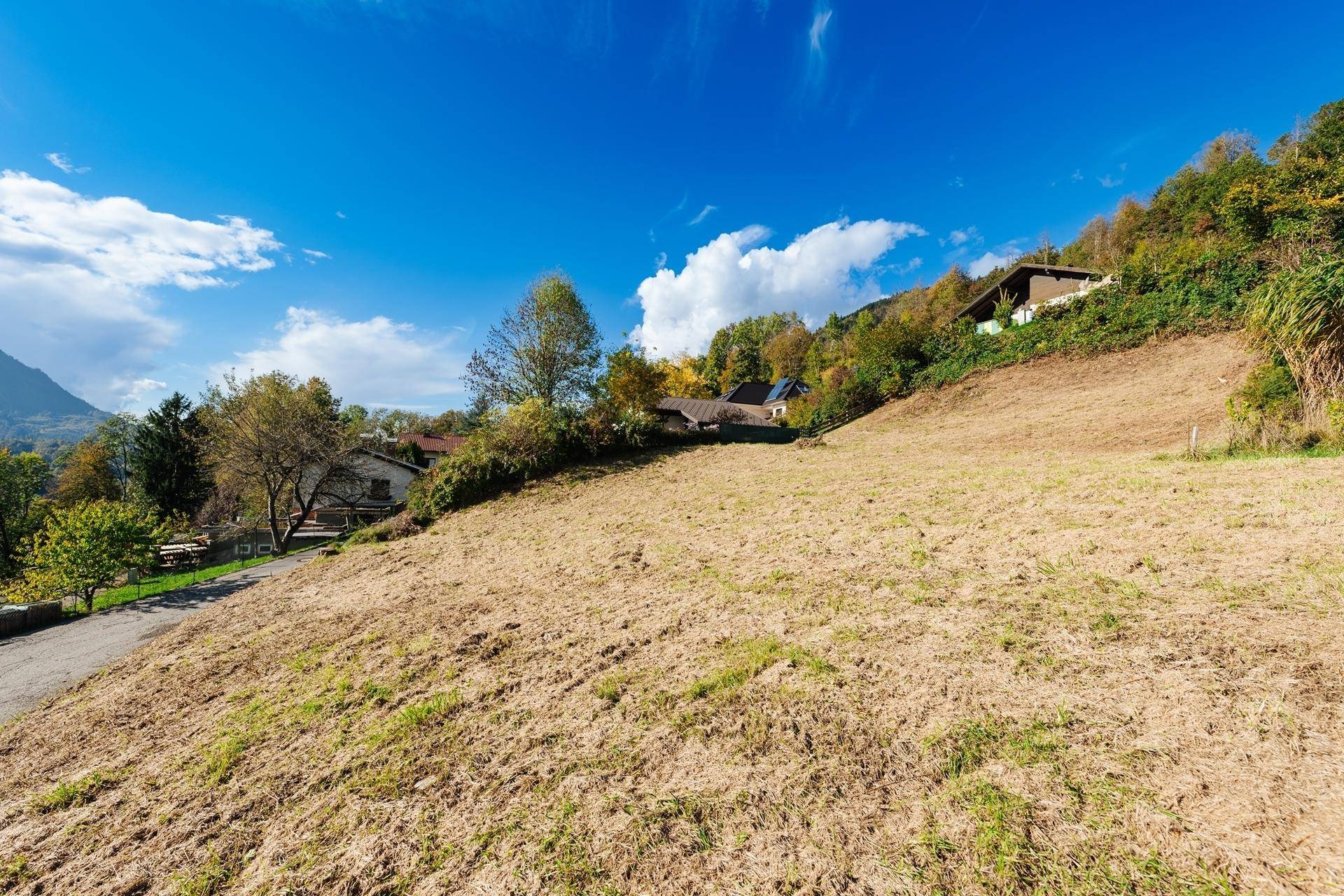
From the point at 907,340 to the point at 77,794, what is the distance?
3117 centimetres

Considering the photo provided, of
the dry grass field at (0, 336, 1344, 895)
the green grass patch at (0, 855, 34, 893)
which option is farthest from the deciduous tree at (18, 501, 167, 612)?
the green grass patch at (0, 855, 34, 893)

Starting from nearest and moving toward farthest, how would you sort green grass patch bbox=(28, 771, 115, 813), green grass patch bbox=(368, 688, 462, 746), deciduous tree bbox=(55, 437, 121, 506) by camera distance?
green grass patch bbox=(28, 771, 115, 813) < green grass patch bbox=(368, 688, 462, 746) < deciduous tree bbox=(55, 437, 121, 506)

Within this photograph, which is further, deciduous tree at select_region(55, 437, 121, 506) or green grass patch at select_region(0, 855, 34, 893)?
deciduous tree at select_region(55, 437, 121, 506)

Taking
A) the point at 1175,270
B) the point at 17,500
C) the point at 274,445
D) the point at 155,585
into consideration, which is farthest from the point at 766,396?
the point at 17,500

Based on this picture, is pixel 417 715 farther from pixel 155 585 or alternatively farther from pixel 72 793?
pixel 155 585

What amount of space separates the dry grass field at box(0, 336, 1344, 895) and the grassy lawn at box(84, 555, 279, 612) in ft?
29.5

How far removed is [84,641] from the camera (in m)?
8.90

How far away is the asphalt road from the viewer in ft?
22.1

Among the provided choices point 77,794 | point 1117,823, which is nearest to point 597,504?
point 77,794

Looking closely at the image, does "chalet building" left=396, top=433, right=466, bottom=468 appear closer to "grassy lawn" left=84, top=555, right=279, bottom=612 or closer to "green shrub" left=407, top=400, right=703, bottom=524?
"grassy lawn" left=84, top=555, right=279, bottom=612

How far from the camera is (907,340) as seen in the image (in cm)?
2697

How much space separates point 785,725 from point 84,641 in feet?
44.3

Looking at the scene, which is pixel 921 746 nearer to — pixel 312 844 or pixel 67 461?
pixel 312 844

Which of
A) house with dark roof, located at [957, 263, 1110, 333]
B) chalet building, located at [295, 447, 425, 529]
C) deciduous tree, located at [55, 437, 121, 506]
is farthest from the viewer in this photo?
deciduous tree, located at [55, 437, 121, 506]
